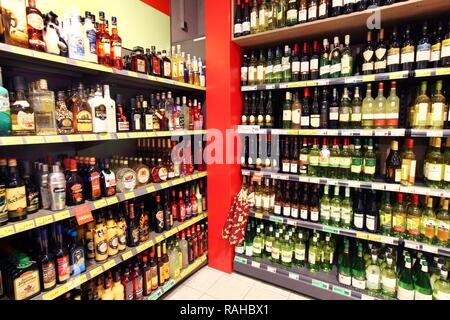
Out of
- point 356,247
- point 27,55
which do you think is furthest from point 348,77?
Answer: point 27,55

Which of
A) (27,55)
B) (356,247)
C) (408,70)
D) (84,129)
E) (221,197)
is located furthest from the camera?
(221,197)

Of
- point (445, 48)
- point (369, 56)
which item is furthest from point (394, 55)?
point (445, 48)

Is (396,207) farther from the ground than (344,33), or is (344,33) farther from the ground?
(344,33)

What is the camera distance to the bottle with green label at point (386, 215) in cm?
179

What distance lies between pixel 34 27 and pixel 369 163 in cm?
221

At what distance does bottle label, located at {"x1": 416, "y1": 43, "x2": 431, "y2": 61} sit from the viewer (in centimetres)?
159

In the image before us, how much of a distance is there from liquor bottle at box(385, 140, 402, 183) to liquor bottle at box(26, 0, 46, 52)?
227 centimetres

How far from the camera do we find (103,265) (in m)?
1.53

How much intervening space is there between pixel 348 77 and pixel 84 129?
1.81 metres

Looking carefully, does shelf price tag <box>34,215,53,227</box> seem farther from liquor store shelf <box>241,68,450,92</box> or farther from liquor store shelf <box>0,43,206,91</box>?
liquor store shelf <box>241,68,450,92</box>

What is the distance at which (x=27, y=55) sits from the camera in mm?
1107

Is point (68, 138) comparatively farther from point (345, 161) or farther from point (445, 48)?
point (445, 48)
